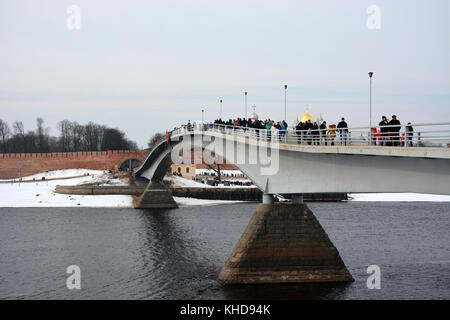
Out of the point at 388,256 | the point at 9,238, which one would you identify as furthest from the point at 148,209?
the point at 388,256

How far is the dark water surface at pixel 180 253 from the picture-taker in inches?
1228

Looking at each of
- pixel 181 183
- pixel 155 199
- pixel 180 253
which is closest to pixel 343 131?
pixel 180 253

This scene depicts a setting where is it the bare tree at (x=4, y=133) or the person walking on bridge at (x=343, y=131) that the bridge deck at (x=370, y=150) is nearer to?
the person walking on bridge at (x=343, y=131)

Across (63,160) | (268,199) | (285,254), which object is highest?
(268,199)

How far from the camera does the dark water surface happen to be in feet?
102

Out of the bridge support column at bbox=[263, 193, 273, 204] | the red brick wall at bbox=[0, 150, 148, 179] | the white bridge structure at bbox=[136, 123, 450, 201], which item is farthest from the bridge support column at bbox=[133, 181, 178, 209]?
the red brick wall at bbox=[0, 150, 148, 179]

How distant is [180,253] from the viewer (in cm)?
4316

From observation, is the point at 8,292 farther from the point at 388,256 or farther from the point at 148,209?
the point at 148,209

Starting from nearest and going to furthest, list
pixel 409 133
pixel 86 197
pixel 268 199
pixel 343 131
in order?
pixel 409 133
pixel 343 131
pixel 268 199
pixel 86 197

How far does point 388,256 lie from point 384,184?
15.5m

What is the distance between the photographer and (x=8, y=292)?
31.9 meters

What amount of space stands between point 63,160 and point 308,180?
11476 cm

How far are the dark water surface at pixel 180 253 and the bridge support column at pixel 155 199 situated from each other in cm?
920

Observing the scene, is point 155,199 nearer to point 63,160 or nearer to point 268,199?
point 268,199
